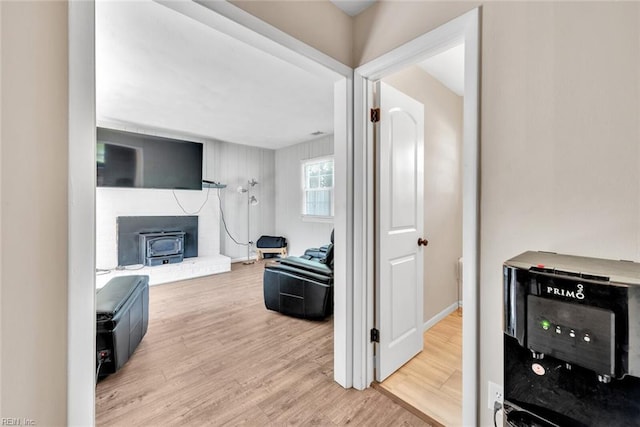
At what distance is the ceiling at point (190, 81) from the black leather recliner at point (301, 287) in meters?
1.81

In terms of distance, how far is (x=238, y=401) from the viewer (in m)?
1.61

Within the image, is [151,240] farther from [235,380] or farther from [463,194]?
[463,194]

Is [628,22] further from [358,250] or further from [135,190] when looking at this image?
[135,190]

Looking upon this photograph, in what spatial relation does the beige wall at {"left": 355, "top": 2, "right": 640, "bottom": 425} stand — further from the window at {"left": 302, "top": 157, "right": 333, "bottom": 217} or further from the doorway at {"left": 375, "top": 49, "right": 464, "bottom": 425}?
Result: the window at {"left": 302, "top": 157, "right": 333, "bottom": 217}

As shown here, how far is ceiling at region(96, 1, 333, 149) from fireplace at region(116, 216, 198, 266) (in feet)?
5.22

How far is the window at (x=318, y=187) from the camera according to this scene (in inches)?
204

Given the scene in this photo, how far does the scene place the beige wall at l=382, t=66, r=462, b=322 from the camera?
2.39 m

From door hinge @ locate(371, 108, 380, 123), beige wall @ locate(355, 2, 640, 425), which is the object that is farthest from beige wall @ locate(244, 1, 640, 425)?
door hinge @ locate(371, 108, 380, 123)

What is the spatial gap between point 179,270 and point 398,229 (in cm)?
387

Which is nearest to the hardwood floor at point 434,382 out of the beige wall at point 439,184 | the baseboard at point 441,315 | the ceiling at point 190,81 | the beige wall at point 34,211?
the baseboard at point 441,315

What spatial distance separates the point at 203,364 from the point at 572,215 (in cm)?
239

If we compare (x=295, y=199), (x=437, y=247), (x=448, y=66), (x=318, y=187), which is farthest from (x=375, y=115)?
(x=295, y=199)

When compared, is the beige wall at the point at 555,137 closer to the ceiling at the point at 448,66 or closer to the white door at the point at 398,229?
the white door at the point at 398,229

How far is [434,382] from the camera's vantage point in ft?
5.84
